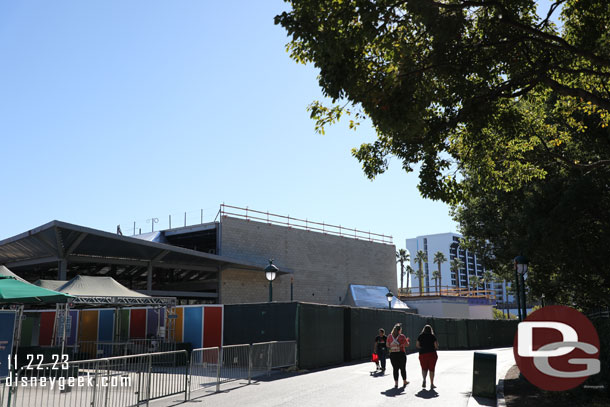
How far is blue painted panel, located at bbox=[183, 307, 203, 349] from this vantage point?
22.5 meters

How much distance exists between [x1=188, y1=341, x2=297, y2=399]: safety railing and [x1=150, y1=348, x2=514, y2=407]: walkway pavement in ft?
1.41

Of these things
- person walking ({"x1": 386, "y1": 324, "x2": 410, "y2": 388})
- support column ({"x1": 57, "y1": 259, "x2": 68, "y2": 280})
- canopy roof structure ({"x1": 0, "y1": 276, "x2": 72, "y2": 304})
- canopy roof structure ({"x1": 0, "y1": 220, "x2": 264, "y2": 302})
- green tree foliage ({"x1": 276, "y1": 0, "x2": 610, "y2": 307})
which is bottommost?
person walking ({"x1": 386, "y1": 324, "x2": 410, "y2": 388})

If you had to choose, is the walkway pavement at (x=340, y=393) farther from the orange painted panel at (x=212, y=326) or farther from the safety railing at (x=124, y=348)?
the safety railing at (x=124, y=348)

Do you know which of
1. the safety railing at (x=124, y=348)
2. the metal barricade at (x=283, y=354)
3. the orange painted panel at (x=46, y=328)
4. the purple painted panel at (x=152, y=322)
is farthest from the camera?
the orange painted panel at (x=46, y=328)

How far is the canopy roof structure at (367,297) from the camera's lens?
45.8 m

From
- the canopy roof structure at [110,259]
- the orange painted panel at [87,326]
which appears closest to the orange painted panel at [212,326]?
the orange painted panel at [87,326]

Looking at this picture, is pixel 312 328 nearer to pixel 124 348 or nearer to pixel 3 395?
pixel 124 348

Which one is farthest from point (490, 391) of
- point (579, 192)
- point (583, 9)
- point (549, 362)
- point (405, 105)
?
point (579, 192)

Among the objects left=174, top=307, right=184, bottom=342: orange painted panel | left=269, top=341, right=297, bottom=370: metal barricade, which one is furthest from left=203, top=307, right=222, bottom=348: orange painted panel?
left=269, top=341, right=297, bottom=370: metal barricade

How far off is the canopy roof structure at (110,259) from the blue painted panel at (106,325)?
429cm

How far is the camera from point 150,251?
106 feet

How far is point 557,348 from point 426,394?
10.5 feet

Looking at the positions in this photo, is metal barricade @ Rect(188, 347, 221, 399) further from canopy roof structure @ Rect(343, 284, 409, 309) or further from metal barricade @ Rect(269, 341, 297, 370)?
canopy roof structure @ Rect(343, 284, 409, 309)

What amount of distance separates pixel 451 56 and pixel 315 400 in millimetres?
7851
